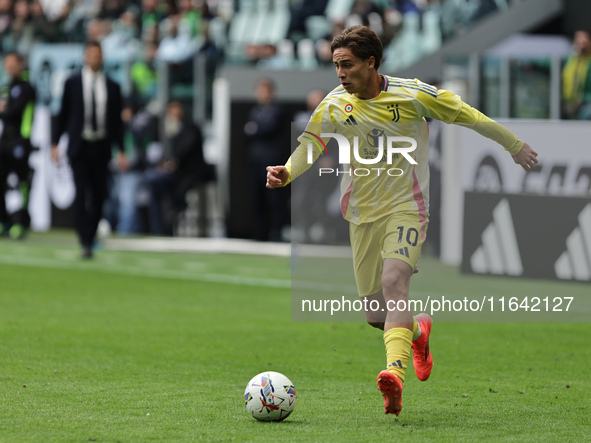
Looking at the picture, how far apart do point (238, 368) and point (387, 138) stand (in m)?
1.98

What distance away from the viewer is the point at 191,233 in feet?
59.5

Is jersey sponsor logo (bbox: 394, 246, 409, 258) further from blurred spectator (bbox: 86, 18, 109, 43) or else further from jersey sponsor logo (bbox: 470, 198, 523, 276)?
blurred spectator (bbox: 86, 18, 109, 43)

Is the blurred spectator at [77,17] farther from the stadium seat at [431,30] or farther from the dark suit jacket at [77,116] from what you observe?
the dark suit jacket at [77,116]

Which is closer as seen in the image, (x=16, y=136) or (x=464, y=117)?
(x=464, y=117)

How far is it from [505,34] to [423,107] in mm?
12196

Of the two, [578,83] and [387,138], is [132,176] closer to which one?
[578,83]

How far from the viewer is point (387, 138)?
19.6 ft

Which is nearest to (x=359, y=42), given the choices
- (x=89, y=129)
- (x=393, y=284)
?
(x=393, y=284)

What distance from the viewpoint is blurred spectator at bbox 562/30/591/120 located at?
13945 mm

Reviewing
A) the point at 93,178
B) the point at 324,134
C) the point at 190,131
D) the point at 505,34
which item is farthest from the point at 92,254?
the point at 324,134

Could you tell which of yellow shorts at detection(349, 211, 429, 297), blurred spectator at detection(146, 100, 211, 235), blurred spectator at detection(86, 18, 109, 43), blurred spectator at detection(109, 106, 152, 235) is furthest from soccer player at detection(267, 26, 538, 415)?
blurred spectator at detection(86, 18, 109, 43)

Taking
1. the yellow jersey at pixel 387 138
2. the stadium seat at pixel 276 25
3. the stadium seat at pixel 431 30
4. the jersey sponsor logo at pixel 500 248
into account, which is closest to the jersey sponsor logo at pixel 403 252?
the yellow jersey at pixel 387 138

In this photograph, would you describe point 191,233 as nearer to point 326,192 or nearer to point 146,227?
point 146,227

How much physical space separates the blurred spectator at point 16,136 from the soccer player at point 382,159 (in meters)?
11.6
